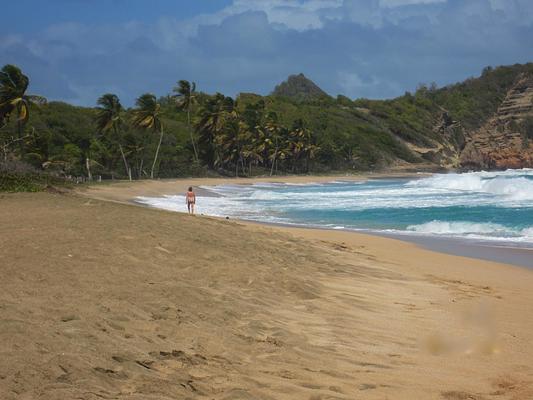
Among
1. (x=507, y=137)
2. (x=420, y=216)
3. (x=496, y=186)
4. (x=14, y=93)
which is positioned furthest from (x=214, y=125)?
(x=507, y=137)

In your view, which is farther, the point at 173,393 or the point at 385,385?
the point at 385,385

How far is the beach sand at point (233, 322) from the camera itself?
13.5 feet

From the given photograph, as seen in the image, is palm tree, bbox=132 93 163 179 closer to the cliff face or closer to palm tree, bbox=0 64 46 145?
palm tree, bbox=0 64 46 145

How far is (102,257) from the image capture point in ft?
24.6

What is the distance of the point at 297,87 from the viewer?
541 feet

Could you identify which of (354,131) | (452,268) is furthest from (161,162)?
(452,268)

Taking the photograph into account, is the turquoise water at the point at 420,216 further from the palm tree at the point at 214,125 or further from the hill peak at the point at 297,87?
the hill peak at the point at 297,87

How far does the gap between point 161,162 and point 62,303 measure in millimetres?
61149

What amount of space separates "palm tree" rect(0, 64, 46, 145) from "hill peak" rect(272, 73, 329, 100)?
126 m

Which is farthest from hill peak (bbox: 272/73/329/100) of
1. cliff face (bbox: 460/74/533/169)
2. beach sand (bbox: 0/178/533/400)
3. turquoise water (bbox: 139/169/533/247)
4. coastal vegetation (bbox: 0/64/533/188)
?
beach sand (bbox: 0/178/533/400)

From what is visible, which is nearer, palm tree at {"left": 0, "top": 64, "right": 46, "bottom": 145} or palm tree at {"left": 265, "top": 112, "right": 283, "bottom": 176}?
palm tree at {"left": 0, "top": 64, "right": 46, "bottom": 145}

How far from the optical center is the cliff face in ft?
359

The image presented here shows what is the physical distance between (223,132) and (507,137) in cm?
6973

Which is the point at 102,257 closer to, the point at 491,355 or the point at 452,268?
the point at 491,355
